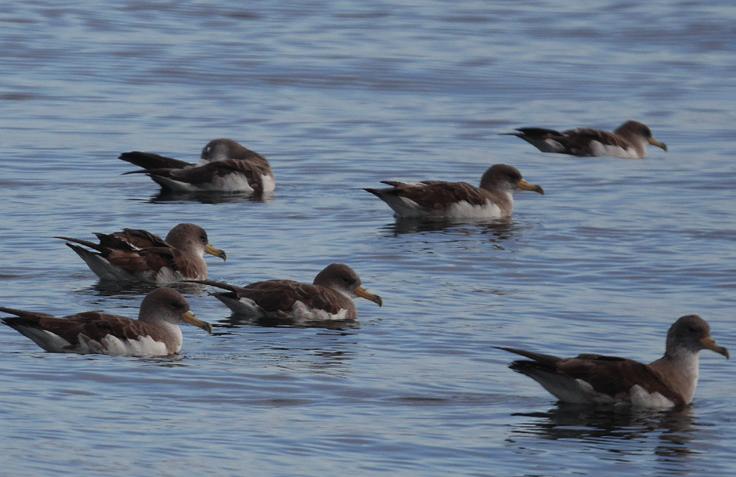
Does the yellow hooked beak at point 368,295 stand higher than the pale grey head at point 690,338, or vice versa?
the pale grey head at point 690,338

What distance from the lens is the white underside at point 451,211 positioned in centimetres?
2169

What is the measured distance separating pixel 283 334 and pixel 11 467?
4723mm

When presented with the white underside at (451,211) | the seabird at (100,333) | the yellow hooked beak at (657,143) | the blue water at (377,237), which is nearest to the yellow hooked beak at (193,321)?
the seabird at (100,333)

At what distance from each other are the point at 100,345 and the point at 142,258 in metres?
3.56

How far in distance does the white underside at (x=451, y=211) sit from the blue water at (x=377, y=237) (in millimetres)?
325

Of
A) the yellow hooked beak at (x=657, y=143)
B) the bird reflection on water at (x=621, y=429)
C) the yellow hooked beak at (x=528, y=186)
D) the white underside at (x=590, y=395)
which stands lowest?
the bird reflection on water at (x=621, y=429)

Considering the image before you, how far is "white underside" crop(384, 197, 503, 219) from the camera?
854 inches

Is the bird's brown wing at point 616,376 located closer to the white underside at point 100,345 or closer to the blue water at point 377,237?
the blue water at point 377,237

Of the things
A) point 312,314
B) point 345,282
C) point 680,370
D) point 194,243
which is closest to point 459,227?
point 194,243

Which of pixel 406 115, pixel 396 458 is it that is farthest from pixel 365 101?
pixel 396 458

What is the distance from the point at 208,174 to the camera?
925 inches

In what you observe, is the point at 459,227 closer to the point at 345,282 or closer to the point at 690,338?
the point at 345,282

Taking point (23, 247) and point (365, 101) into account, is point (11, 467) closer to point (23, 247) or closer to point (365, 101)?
point (23, 247)

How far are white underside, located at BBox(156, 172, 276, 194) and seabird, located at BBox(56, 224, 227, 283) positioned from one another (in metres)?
5.50
